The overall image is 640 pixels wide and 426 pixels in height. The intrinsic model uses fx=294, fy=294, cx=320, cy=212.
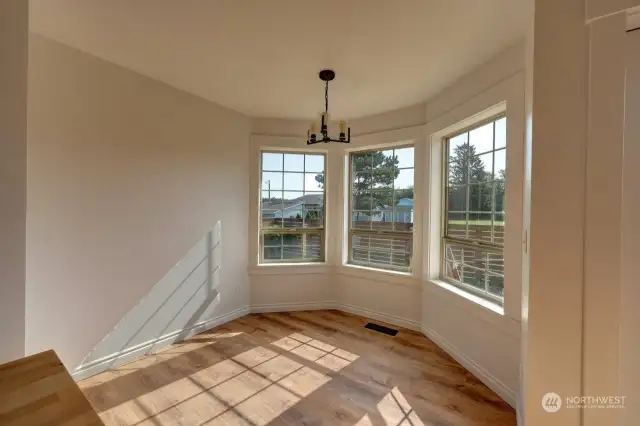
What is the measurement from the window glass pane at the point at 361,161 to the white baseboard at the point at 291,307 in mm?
1875

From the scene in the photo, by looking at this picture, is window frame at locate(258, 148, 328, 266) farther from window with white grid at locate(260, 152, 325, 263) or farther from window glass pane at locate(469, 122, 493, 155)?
window glass pane at locate(469, 122, 493, 155)

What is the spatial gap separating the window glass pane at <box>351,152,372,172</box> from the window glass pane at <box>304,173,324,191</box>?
1.52 feet

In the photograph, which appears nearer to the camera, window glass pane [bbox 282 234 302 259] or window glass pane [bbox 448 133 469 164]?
window glass pane [bbox 448 133 469 164]

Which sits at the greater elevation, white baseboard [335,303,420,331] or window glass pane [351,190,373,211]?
window glass pane [351,190,373,211]

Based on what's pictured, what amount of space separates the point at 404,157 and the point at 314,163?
120 cm

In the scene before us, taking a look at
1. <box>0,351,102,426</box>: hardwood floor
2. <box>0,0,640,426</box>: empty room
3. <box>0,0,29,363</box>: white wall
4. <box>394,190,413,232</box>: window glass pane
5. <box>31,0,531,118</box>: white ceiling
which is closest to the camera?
<box>0,351,102,426</box>: hardwood floor

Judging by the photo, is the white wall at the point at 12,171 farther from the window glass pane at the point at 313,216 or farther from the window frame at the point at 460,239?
the window glass pane at the point at 313,216

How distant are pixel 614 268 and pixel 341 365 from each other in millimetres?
2123

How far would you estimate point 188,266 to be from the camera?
3.08 m

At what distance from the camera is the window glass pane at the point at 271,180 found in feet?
12.8

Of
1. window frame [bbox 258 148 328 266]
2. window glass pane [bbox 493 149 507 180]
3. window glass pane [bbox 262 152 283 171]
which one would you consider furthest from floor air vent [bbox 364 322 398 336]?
window glass pane [bbox 262 152 283 171]

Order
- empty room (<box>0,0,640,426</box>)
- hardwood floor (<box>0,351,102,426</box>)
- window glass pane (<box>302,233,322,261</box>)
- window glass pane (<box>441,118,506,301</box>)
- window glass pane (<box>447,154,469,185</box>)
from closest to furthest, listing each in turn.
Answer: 1. hardwood floor (<box>0,351,102,426</box>)
2. empty room (<box>0,0,640,426</box>)
3. window glass pane (<box>441,118,506,301</box>)
4. window glass pane (<box>447,154,469,185</box>)
5. window glass pane (<box>302,233,322,261</box>)

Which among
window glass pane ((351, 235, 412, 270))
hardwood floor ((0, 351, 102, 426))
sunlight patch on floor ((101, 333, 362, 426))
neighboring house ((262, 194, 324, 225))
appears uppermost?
neighboring house ((262, 194, 324, 225))

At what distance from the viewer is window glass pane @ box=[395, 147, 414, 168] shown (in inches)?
137
